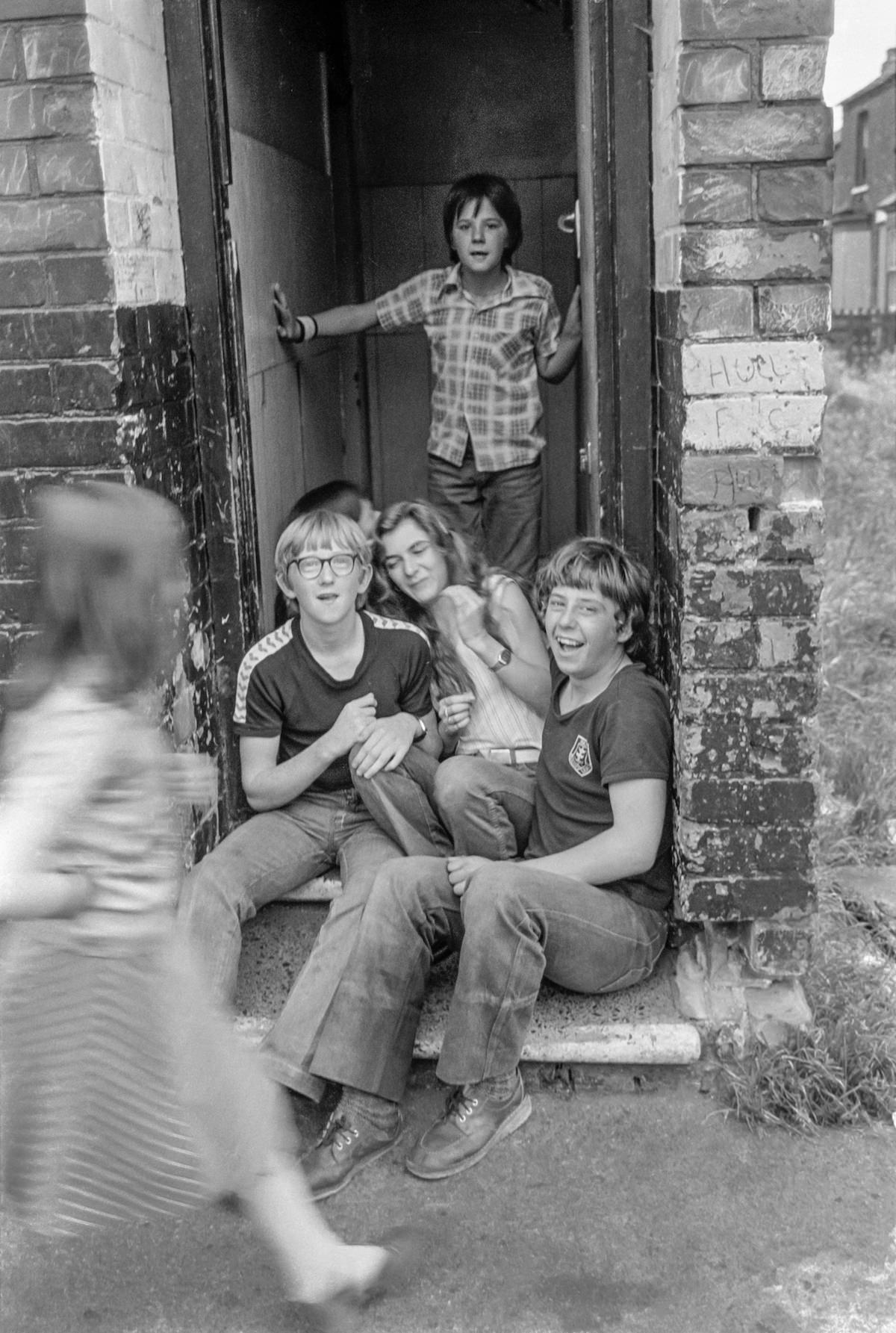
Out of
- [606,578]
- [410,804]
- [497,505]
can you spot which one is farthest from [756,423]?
[497,505]

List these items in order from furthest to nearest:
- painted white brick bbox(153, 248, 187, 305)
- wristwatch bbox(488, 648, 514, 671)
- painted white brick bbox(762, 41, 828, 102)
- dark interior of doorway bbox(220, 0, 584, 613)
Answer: dark interior of doorway bbox(220, 0, 584, 613) < wristwatch bbox(488, 648, 514, 671) < painted white brick bbox(153, 248, 187, 305) < painted white brick bbox(762, 41, 828, 102)

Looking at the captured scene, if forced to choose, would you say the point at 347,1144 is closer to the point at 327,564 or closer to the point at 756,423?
the point at 327,564

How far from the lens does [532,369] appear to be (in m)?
4.69

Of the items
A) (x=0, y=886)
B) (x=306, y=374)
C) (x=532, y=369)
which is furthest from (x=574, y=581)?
(x=306, y=374)

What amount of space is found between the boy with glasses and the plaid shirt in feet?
5.16

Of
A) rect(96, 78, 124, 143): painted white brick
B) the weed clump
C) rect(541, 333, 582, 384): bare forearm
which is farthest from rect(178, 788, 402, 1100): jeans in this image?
rect(541, 333, 582, 384): bare forearm

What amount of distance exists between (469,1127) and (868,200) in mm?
29987

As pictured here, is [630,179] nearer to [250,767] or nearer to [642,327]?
[642,327]

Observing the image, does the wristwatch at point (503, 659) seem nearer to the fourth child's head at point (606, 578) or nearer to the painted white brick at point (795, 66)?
the fourth child's head at point (606, 578)

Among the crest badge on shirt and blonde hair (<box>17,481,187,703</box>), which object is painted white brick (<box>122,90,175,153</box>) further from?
the crest badge on shirt

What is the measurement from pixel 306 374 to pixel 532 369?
32.6 inches

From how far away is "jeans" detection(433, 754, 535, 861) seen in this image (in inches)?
122

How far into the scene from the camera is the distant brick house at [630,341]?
8.87ft

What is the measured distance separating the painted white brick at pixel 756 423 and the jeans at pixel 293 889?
1.17 meters
